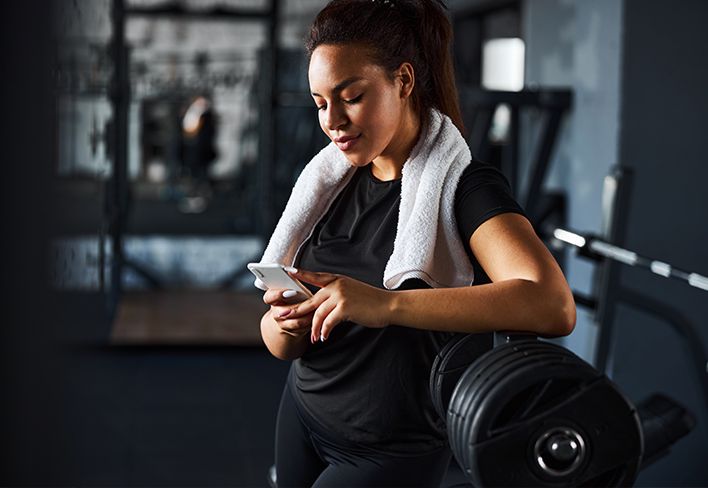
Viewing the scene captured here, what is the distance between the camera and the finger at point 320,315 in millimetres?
1192

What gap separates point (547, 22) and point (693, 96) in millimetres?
977

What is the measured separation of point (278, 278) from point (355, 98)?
28 centimetres

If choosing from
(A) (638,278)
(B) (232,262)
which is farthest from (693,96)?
(B) (232,262)

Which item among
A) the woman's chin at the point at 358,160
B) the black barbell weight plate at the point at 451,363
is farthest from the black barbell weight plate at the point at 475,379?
the woman's chin at the point at 358,160

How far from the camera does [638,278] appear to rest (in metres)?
3.47

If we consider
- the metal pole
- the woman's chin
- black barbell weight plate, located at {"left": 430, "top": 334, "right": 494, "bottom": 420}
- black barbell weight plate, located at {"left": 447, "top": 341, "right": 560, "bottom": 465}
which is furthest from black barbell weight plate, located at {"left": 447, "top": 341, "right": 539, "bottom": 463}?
the metal pole

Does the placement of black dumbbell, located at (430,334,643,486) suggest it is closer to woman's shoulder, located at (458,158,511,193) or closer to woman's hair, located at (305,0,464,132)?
woman's shoulder, located at (458,158,511,193)

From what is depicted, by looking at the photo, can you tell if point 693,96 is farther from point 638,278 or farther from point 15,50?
point 15,50

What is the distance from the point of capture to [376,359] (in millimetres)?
1381

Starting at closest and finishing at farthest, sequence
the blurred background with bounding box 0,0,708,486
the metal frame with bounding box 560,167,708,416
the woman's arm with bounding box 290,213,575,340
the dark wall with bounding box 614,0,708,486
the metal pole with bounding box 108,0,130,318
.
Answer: the blurred background with bounding box 0,0,708,486 < the woman's arm with bounding box 290,213,575,340 < the metal frame with bounding box 560,167,708,416 < the dark wall with bounding box 614,0,708,486 < the metal pole with bounding box 108,0,130,318

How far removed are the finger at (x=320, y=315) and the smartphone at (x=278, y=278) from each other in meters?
0.07

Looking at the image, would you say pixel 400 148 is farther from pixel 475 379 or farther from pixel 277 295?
pixel 475 379

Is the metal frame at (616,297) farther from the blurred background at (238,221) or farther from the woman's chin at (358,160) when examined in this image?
the woman's chin at (358,160)

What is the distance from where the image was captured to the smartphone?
1.23 meters
